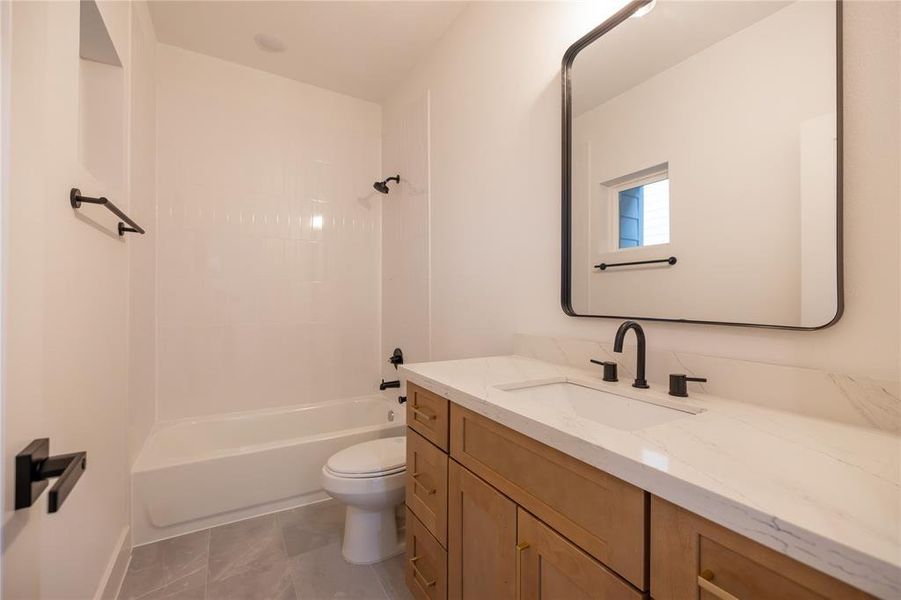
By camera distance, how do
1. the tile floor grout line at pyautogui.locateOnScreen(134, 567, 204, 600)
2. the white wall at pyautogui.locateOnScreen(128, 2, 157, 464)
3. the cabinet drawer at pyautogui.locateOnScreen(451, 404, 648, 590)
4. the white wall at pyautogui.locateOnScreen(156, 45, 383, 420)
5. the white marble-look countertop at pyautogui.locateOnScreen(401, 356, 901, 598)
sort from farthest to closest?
1. the white wall at pyautogui.locateOnScreen(156, 45, 383, 420)
2. the white wall at pyautogui.locateOnScreen(128, 2, 157, 464)
3. the tile floor grout line at pyautogui.locateOnScreen(134, 567, 204, 600)
4. the cabinet drawer at pyautogui.locateOnScreen(451, 404, 648, 590)
5. the white marble-look countertop at pyautogui.locateOnScreen(401, 356, 901, 598)

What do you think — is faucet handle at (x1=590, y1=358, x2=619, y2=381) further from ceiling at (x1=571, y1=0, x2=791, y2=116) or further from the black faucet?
ceiling at (x1=571, y1=0, x2=791, y2=116)

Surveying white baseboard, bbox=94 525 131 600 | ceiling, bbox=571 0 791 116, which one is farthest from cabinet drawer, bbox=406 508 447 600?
ceiling, bbox=571 0 791 116

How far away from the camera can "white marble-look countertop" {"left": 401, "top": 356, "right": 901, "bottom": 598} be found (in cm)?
40

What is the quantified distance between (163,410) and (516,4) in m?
2.95

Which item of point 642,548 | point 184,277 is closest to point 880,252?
point 642,548

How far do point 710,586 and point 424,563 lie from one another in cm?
101

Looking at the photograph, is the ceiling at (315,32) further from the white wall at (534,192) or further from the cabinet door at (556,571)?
the cabinet door at (556,571)

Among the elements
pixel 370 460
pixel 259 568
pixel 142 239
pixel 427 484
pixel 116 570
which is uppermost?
pixel 142 239

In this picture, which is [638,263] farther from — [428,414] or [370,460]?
[370,460]

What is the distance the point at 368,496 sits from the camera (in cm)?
159

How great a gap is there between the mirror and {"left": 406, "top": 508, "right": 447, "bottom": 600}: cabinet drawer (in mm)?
939

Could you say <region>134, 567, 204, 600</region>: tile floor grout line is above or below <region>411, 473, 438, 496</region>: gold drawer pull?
below

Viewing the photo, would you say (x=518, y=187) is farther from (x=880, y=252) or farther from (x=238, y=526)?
(x=238, y=526)

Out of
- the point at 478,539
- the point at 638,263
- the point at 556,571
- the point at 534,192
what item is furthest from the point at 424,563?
the point at 534,192
